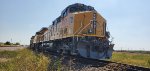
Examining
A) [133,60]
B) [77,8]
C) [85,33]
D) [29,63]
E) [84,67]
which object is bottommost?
[133,60]

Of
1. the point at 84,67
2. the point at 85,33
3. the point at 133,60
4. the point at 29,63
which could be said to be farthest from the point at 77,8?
the point at 29,63

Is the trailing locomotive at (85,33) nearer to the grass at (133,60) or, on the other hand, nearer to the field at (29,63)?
the field at (29,63)

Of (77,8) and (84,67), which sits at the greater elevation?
(77,8)

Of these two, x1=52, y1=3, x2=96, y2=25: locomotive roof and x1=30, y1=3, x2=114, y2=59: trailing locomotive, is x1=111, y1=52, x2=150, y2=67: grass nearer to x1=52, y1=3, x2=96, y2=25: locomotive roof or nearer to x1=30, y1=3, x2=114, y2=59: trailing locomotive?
x1=30, y1=3, x2=114, y2=59: trailing locomotive

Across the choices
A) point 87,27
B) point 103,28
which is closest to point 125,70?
point 87,27

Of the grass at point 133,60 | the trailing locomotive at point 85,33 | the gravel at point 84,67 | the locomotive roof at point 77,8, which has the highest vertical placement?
the locomotive roof at point 77,8

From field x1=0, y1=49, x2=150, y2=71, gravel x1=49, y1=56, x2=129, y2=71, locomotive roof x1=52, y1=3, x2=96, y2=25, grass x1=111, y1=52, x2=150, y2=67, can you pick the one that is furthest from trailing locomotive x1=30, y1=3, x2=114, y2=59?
gravel x1=49, y1=56, x2=129, y2=71

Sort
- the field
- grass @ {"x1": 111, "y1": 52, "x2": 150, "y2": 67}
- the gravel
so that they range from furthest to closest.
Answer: grass @ {"x1": 111, "y1": 52, "x2": 150, "y2": 67}
the gravel
the field

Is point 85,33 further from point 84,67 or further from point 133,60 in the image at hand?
point 133,60

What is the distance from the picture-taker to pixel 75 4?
728 inches

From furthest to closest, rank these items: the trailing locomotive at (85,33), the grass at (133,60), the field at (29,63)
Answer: the grass at (133,60) → the trailing locomotive at (85,33) → the field at (29,63)

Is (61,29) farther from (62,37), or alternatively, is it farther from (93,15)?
(93,15)

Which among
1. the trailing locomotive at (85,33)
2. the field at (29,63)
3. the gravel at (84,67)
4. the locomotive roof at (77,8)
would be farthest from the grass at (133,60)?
the gravel at (84,67)

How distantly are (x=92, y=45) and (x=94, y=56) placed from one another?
→ 2.31ft
